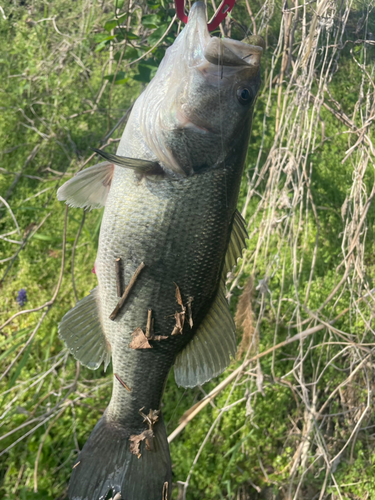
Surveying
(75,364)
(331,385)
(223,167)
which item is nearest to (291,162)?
(223,167)

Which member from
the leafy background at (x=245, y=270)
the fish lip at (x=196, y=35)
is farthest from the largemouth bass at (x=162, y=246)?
the leafy background at (x=245, y=270)

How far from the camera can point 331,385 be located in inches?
131

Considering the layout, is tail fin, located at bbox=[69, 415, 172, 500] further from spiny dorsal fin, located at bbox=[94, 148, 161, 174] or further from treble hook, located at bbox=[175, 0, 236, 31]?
treble hook, located at bbox=[175, 0, 236, 31]

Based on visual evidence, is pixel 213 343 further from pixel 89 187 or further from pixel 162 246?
pixel 89 187

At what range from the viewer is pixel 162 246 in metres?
1.42

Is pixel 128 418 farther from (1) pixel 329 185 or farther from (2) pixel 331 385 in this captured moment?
(1) pixel 329 185

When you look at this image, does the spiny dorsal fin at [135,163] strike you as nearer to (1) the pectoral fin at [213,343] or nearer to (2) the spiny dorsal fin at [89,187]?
(2) the spiny dorsal fin at [89,187]

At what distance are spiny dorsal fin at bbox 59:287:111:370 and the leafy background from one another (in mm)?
800

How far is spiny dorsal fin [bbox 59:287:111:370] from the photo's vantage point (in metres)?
1.58

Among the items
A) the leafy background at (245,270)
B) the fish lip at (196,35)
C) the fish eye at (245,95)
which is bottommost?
the leafy background at (245,270)

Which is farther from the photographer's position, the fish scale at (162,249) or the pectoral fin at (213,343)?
the pectoral fin at (213,343)

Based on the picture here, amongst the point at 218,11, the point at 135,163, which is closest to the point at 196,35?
the point at 218,11

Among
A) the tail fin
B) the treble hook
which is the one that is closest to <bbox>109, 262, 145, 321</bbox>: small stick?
the tail fin

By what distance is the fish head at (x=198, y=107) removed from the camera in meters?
1.33
